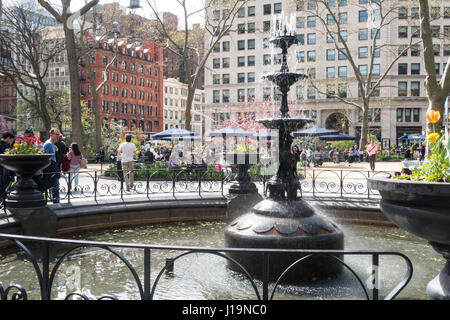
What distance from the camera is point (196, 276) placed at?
7289 millimetres

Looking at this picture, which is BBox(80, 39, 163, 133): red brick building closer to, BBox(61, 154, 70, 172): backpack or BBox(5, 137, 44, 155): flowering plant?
BBox(61, 154, 70, 172): backpack

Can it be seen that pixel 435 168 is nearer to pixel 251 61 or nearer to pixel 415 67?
pixel 415 67

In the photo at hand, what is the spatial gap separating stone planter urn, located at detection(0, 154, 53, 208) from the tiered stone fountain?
4.18 m

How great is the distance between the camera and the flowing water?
649cm

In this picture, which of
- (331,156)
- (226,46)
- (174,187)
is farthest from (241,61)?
(174,187)

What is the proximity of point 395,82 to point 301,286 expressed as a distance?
68.9 m

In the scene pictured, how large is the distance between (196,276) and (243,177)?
5235 mm

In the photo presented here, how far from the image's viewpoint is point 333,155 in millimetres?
44812

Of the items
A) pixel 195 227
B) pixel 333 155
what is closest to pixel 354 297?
pixel 195 227

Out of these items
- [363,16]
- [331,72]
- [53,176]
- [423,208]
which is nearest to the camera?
[423,208]

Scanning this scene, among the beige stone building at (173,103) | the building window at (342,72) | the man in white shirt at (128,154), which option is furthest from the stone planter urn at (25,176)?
the beige stone building at (173,103)

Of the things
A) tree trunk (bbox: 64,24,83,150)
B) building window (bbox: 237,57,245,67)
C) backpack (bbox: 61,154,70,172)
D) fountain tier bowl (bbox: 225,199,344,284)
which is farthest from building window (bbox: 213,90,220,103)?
fountain tier bowl (bbox: 225,199,344,284)

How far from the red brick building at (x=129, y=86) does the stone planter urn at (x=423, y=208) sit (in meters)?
83.8
